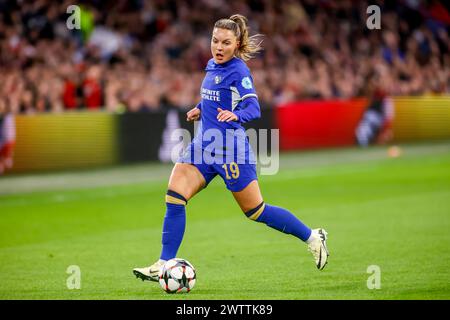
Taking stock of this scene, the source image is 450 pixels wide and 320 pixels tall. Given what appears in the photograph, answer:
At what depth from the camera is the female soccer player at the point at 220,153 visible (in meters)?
8.01

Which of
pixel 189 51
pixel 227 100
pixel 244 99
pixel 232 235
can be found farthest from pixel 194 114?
pixel 189 51

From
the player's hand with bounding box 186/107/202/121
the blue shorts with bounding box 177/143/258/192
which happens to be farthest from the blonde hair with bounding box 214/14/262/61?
the blue shorts with bounding box 177/143/258/192

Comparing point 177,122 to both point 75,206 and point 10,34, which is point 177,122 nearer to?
point 10,34

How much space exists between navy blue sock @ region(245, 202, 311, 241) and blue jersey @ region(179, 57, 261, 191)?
0.28 m

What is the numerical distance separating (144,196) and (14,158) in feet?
12.0

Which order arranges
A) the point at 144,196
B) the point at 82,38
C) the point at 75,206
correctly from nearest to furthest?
1. the point at 75,206
2. the point at 144,196
3. the point at 82,38

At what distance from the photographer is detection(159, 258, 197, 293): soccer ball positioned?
7.73m

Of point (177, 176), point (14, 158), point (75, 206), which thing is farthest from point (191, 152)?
point (14, 158)

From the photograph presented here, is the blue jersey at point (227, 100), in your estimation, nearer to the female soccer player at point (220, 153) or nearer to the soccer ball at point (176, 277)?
the female soccer player at point (220, 153)

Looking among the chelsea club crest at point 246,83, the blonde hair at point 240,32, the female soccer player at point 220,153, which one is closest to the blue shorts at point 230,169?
the female soccer player at point 220,153

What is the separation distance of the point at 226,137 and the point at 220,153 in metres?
0.14

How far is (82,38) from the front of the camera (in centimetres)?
2100

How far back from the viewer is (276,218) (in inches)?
325

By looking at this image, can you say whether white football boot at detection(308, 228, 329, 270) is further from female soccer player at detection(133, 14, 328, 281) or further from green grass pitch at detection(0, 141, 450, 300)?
female soccer player at detection(133, 14, 328, 281)
